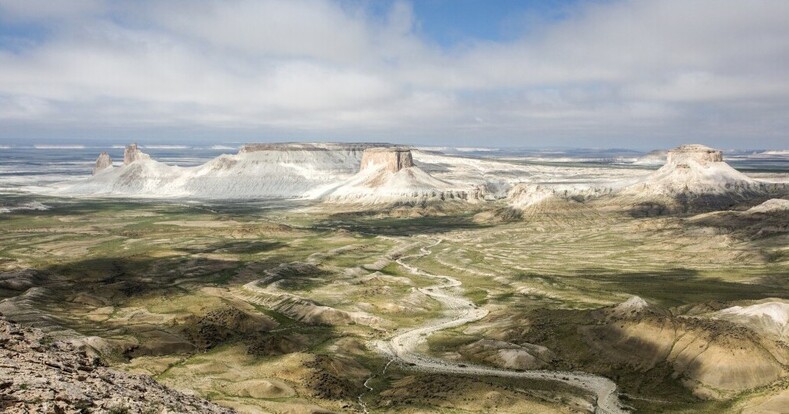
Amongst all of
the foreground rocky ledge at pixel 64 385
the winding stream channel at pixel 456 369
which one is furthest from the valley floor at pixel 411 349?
the foreground rocky ledge at pixel 64 385

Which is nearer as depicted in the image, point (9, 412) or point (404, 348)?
point (9, 412)

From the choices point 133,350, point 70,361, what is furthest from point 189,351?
point 70,361

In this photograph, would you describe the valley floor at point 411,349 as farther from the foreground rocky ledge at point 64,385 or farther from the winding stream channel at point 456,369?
the foreground rocky ledge at point 64,385

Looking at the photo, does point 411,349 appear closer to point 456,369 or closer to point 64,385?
point 456,369

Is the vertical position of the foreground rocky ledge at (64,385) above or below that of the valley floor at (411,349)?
above

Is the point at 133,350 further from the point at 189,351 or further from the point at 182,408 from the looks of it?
the point at 182,408

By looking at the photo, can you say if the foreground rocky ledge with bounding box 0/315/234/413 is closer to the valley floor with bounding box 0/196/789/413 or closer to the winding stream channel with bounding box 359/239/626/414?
the valley floor with bounding box 0/196/789/413

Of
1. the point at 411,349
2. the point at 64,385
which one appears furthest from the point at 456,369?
the point at 64,385

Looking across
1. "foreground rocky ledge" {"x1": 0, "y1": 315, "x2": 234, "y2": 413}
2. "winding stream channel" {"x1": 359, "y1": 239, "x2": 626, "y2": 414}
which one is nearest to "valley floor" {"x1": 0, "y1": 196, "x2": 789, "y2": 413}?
"winding stream channel" {"x1": 359, "y1": 239, "x2": 626, "y2": 414}
